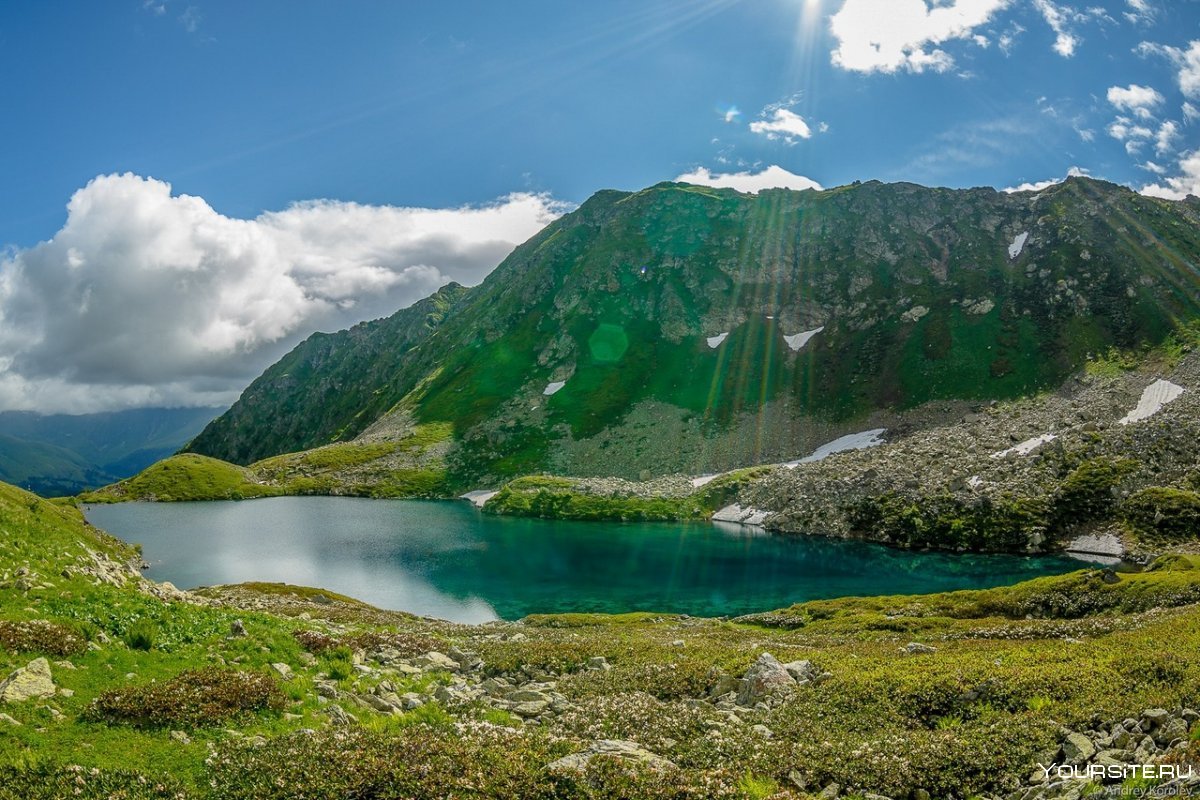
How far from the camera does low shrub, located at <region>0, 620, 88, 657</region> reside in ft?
49.9

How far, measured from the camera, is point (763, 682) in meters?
17.9

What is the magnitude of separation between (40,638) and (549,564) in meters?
77.6

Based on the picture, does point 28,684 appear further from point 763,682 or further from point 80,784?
point 763,682

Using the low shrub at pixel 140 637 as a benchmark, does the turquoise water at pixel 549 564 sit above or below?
below

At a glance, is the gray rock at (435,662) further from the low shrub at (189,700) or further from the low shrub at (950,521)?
the low shrub at (950,521)

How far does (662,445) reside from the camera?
589 ft

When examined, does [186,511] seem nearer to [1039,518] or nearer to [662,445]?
[662,445]

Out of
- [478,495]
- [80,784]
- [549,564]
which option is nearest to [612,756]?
[80,784]

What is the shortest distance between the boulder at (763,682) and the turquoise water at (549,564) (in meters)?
47.7

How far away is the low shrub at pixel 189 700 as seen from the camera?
13.2m

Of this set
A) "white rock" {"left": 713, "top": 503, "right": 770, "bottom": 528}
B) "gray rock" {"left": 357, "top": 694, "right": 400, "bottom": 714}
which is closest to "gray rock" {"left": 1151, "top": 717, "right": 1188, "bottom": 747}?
"gray rock" {"left": 357, "top": 694, "right": 400, "bottom": 714}

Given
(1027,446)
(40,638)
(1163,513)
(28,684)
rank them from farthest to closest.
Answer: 1. (1027,446)
2. (1163,513)
3. (40,638)
4. (28,684)

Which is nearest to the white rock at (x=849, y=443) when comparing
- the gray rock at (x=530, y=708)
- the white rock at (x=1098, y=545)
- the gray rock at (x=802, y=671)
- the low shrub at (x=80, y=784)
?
the white rock at (x=1098, y=545)

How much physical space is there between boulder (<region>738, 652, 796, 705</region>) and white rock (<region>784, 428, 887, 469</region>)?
13995 cm
